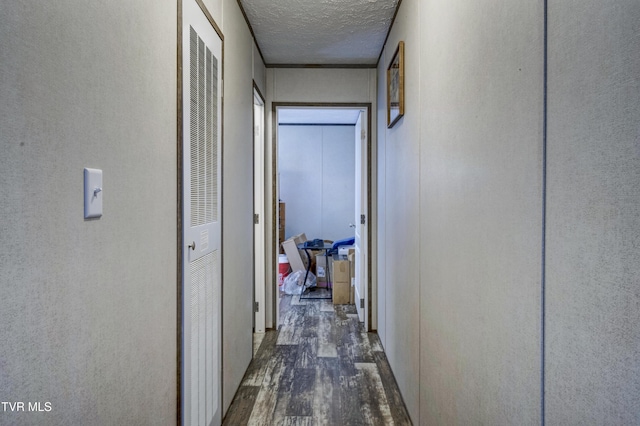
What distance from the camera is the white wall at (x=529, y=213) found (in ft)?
2.05

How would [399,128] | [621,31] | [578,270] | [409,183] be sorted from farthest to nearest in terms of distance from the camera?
1. [399,128]
2. [409,183]
3. [578,270]
4. [621,31]

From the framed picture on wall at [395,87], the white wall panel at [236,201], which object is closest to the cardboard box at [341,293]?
the white wall panel at [236,201]

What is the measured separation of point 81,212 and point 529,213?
3.21 feet

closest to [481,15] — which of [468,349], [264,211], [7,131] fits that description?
[468,349]

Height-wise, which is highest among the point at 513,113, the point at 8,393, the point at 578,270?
the point at 513,113

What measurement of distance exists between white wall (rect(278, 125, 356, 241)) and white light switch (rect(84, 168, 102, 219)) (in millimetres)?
5615

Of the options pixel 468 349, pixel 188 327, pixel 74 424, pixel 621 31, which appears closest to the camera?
pixel 621 31

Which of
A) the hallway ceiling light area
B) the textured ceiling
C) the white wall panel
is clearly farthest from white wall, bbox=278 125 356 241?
the white wall panel

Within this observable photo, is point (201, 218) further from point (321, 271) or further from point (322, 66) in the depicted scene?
point (321, 271)

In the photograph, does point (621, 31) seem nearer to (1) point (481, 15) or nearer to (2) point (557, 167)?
(2) point (557, 167)

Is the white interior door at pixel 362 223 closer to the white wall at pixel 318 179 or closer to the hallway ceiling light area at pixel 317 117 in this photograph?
the hallway ceiling light area at pixel 317 117

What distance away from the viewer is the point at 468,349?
128cm

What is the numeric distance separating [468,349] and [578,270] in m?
0.66

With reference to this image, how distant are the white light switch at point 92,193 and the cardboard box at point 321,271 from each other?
179 inches
